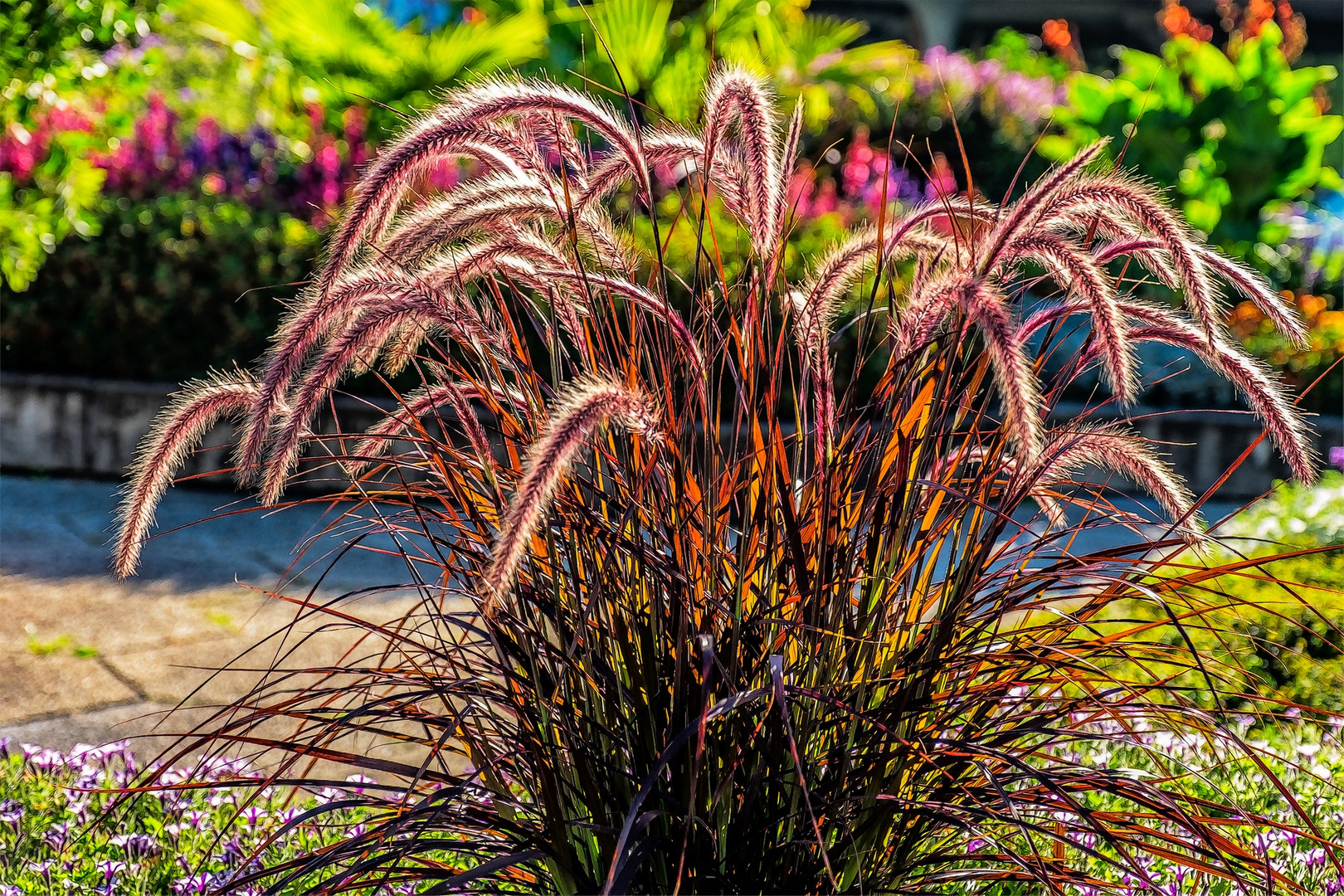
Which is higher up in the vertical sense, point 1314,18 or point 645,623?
point 1314,18

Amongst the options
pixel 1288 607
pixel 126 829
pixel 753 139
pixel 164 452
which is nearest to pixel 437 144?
pixel 753 139

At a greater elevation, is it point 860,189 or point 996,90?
point 996,90

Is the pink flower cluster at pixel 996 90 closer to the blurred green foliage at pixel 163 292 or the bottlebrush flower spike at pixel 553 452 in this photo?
the blurred green foliage at pixel 163 292

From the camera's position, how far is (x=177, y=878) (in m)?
2.37

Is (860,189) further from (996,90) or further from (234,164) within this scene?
(996,90)

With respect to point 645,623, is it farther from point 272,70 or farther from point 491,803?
point 272,70

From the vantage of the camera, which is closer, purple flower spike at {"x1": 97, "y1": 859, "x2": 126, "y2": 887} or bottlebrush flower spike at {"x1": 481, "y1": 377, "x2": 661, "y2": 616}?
bottlebrush flower spike at {"x1": 481, "y1": 377, "x2": 661, "y2": 616}

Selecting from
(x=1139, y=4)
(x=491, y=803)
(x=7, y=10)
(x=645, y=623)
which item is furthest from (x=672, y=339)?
(x=1139, y=4)

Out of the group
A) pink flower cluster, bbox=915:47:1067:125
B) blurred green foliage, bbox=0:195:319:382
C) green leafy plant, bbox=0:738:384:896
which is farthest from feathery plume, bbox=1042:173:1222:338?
pink flower cluster, bbox=915:47:1067:125

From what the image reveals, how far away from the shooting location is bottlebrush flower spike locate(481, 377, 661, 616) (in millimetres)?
1239

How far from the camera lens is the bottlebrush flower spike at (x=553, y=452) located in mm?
1239

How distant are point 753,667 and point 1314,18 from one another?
2162 cm

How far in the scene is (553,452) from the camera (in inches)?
51.6

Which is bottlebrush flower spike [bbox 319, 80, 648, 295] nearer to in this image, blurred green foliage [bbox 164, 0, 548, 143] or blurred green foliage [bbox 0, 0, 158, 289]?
blurred green foliage [bbox 0, 0, 158, 289]
